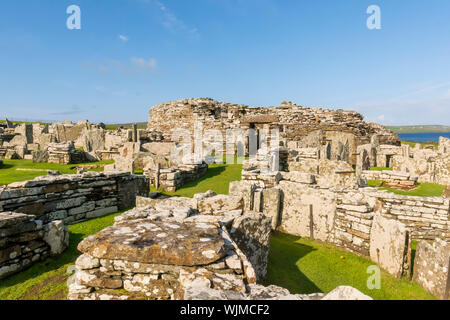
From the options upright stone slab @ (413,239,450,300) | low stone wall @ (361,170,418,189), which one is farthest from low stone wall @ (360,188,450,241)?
low stone wall @ (361,170,418,189)

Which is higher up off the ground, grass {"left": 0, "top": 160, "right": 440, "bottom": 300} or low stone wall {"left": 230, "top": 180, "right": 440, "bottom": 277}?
low stone wall {"left": 230, "top": 180, "right": 440, "bottom": 277}

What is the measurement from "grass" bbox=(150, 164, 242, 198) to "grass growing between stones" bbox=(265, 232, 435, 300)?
4.69 metres

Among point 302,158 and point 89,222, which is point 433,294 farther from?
point 302,158

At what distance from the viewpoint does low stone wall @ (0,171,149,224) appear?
578 cm

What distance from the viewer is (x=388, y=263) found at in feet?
16.4

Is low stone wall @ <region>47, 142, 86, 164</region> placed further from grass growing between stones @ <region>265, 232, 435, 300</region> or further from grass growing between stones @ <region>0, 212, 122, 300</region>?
grass growing between stones @ <region>265, 232, 435, 300</region>

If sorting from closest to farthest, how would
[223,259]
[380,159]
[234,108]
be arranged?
[223,259] < [380,159] < [234,108]

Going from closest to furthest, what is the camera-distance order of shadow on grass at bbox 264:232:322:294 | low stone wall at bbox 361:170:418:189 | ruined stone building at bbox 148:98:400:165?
shadow on grass at bbox 264:232:322:294 → low stone wall at bbox 361:170:418:189 → ruined stone building at bbox 148:98:400:165

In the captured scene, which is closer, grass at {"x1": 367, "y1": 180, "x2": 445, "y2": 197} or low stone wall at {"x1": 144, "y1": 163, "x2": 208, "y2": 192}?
grass at {"x1": 367, "y1": 180, "x2": 445, "y2": 197}

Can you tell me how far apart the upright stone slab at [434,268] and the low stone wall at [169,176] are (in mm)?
8906

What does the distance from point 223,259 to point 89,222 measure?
5528 mm

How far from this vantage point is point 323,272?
16.5ft

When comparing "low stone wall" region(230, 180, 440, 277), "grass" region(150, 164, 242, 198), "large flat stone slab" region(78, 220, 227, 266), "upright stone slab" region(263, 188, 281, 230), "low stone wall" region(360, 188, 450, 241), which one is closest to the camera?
"large flat stone slab" region(78, 220, 227, 266)
